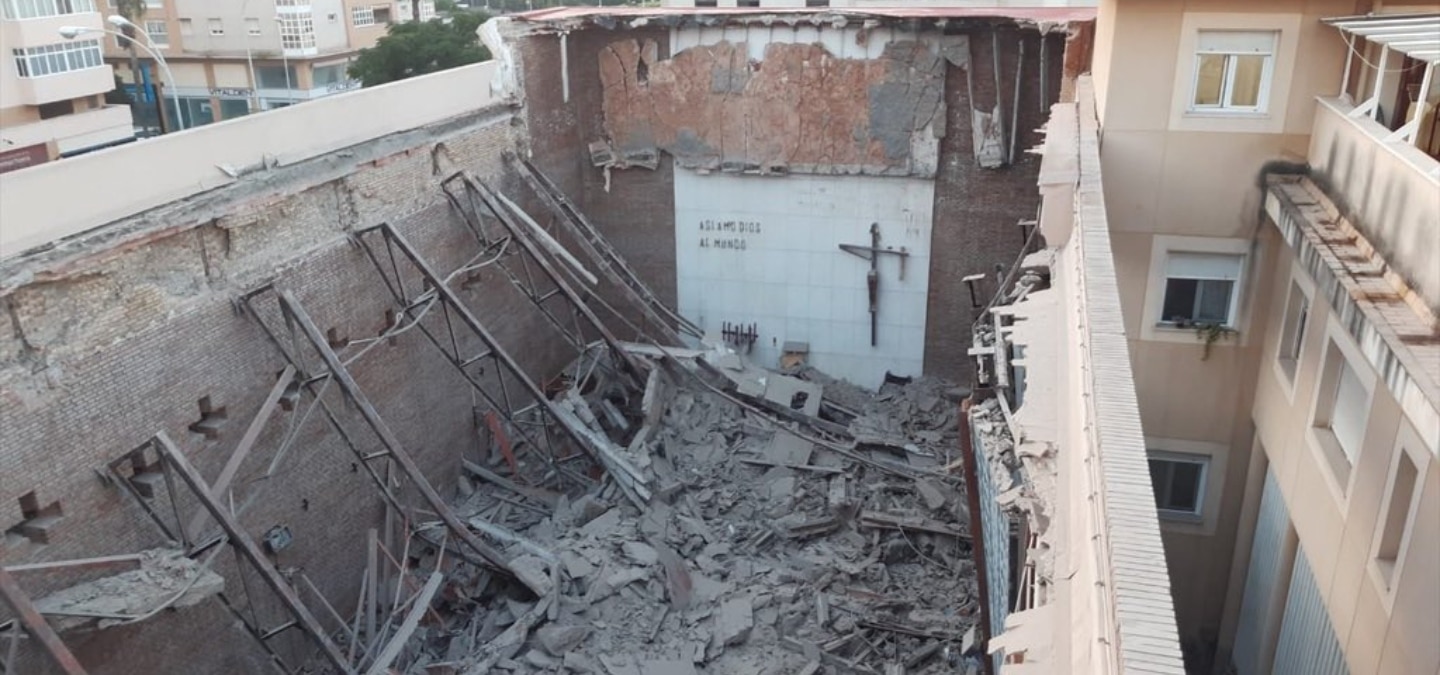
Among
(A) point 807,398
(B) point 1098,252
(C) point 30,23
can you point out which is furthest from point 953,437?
(C) point 30,23

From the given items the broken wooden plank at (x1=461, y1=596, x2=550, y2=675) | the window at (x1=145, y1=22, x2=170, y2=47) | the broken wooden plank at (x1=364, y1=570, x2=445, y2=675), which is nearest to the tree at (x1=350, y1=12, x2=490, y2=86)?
the window at (x1=145, y1=22, x2=170, y2=47)

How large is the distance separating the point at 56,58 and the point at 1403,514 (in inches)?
1504

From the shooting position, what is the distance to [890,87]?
53.3 ft

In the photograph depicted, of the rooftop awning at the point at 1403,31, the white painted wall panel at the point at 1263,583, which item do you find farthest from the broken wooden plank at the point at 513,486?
the rooftop awning at the point at 1403,31

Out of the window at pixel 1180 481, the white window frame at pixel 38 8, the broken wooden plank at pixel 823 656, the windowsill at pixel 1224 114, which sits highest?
the white window frame at pixel 38 8

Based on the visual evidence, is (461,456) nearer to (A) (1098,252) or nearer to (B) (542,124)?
(B) (542,124)

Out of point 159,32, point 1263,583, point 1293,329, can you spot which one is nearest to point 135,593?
point 1263,583

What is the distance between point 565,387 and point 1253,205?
31.3 feet

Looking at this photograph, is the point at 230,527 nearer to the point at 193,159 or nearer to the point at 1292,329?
the point at 193,159

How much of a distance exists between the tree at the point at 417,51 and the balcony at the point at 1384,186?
32.0m

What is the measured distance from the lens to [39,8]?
107 ft

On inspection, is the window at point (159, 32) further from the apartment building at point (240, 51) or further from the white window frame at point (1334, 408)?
the white window frame at point (1334, 408)

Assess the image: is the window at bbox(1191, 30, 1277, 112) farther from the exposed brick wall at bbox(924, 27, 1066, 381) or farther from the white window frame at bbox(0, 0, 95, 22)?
the white window frame at bbox(0, 0, 95, 22)

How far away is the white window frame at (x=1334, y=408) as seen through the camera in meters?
7.95
